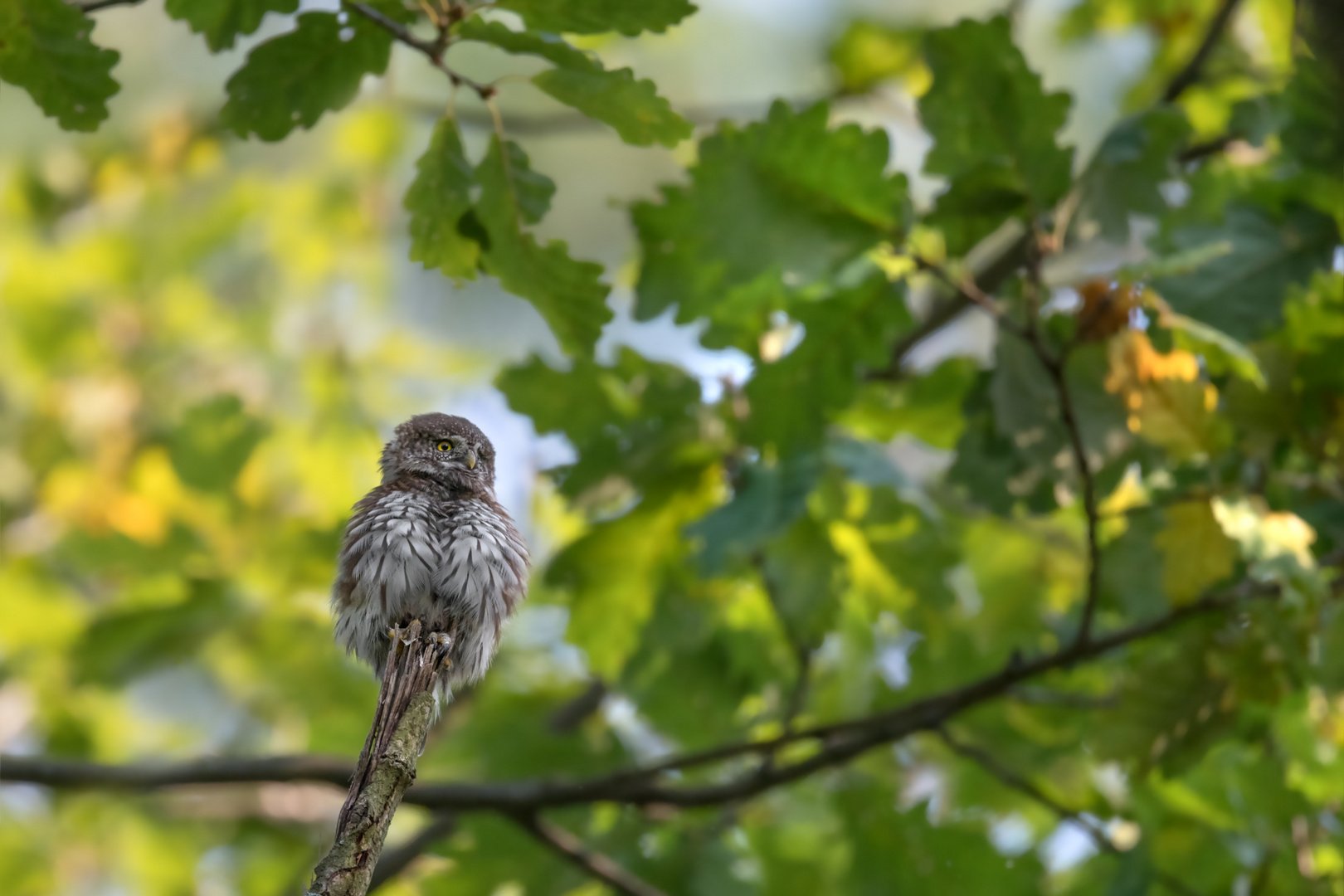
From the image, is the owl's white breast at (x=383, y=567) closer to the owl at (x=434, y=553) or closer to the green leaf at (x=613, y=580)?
the owl at (x=434, y=553)

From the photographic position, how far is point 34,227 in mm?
9758

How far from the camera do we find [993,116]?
3.49 metres

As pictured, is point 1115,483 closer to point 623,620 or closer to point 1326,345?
point 1326,345

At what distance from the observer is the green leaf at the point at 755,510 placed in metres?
3.59

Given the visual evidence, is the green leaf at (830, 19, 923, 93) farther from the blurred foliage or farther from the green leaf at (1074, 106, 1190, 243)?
the green leaf at (1074, 106, 1190, 243)

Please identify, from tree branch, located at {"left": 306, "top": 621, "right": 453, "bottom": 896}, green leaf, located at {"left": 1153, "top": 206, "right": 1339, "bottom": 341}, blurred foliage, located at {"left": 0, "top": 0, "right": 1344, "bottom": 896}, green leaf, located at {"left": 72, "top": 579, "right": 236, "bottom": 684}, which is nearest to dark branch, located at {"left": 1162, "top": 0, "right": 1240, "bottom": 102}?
blurred foliage, located at {"left": 0, "top": 0, "right": 1344, "bottom": 896}

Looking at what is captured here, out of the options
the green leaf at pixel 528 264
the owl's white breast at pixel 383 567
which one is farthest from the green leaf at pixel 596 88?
the owl's white breast at pixel 383 567

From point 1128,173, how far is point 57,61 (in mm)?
2837

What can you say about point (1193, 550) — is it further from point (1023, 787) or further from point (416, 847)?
point (416, 847)

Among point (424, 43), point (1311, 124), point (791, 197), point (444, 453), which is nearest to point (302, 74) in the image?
point (424, 43)

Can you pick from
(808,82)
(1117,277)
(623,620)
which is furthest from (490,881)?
(808,82)

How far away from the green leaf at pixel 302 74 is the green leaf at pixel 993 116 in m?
1.72

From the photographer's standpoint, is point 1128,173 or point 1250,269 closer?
point 1128,173

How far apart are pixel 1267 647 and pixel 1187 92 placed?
10.4ft
